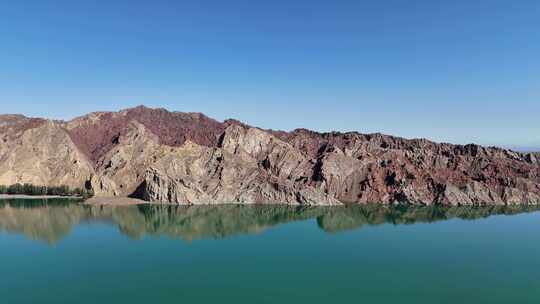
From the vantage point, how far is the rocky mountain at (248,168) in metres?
141

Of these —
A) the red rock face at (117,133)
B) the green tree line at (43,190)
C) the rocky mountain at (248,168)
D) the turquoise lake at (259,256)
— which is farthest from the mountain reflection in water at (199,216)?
the red rock face at (117,133)

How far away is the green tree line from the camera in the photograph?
5399 inches

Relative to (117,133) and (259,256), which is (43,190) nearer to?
(117,133)

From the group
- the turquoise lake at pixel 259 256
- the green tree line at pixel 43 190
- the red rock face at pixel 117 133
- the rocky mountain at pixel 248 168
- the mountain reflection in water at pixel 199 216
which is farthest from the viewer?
the red rock face at pixel 117 133

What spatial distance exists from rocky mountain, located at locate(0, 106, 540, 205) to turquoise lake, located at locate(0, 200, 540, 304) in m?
20.5

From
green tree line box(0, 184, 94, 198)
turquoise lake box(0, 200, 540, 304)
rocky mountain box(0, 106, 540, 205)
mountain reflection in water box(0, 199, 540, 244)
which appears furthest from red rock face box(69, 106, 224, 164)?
turquoise lake box(0, 200, 540, 304)

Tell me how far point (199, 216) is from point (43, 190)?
205 ft

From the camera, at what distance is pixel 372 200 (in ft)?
486

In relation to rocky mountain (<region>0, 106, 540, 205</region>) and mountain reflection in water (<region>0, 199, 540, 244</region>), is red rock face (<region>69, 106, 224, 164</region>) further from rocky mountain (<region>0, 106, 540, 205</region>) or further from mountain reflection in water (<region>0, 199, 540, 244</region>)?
mountain reflection in water (<region>0, 199, 540, 244</region>)

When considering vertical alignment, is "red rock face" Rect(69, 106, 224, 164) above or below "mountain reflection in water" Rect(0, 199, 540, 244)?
above

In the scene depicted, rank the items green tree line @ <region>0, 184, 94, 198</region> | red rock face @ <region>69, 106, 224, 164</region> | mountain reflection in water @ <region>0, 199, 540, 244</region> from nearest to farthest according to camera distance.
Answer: mountain reflection in water @ <region>0, 199, 540, 244</region>, green tree line @ <region>0, 184, 94, 198</region>, red rock face @ <region>69, 106, 224, 164</region>

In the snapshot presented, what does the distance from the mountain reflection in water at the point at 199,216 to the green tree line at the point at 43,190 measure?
888cm

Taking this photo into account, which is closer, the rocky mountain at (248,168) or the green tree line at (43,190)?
the green tree line at (43,190)

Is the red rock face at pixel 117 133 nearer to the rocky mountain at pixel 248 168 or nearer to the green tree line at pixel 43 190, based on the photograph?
the rocky mountain at pixel 248 168
